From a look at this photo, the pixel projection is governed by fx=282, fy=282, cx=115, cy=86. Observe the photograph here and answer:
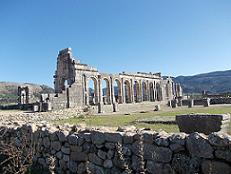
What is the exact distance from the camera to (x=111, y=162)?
5.82 m

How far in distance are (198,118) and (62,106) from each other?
63.8 ft

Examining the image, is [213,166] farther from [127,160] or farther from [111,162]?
[111,162]

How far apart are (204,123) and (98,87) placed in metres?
28.7

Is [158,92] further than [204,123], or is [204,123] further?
[158,92]

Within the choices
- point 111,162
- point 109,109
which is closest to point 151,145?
point 111,162

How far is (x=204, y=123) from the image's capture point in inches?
338

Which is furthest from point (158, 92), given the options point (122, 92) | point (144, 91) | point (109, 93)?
point (109, 93)

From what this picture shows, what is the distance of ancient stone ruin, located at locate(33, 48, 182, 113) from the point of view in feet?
94.1

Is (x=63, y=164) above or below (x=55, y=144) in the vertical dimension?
below

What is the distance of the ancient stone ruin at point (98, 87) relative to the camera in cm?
2867

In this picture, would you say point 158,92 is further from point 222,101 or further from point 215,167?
point 215,167

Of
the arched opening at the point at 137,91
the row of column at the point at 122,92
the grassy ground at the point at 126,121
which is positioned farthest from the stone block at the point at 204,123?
the arched opening at the point at 137,91

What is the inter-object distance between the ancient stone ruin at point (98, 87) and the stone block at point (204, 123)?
58.7 feet

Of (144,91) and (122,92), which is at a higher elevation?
(144,91)
